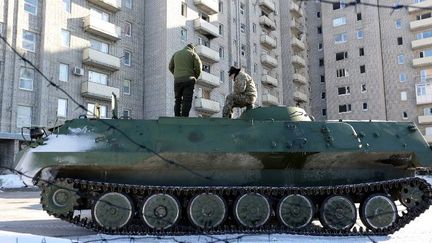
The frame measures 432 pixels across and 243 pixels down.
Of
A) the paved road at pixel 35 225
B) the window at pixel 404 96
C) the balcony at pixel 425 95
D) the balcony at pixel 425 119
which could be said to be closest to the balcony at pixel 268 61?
the window at pixel 404 96

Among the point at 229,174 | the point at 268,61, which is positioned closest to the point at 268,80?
the point at 268,61

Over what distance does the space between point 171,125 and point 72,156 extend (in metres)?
2.31

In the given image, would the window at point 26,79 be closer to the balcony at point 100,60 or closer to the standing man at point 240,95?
the balcony at point 100,60

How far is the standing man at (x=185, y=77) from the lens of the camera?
11.6 meters

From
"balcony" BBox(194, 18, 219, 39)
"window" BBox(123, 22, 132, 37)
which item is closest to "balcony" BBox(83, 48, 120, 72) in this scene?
"window" BBox(123, 22, 132, 37)

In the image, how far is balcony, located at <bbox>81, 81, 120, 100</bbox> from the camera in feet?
112

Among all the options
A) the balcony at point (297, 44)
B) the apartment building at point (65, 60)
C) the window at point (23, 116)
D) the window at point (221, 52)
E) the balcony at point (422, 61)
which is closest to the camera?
the apartment building at point (65, 60)

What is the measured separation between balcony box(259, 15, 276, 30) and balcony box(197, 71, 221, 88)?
48.9 ft

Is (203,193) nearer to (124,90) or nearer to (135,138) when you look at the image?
(135,138)

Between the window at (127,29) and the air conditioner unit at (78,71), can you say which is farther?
the window at (127,29)

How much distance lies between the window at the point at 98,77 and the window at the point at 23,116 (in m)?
6.10

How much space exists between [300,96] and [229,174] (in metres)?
52.4

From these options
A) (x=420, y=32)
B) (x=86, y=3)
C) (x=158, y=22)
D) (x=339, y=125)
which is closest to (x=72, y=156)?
(x=339, y=125)

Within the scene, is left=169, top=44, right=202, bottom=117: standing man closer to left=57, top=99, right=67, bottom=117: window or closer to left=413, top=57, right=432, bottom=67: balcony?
left=57, top=99, right=67, bottom=117: window
